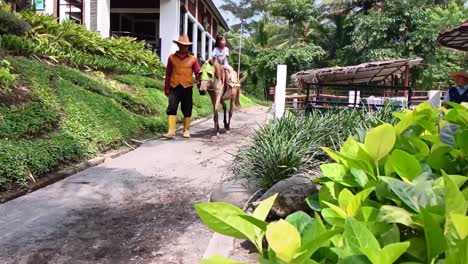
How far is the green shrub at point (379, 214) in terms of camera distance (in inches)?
36.7

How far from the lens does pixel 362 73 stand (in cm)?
1822

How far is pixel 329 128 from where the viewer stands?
17.3 feet

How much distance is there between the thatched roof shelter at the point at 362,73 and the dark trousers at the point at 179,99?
863cm

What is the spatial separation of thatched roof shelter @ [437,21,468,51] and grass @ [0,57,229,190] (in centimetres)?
547

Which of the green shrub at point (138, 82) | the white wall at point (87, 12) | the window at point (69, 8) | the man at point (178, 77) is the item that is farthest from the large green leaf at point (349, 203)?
the window at point (69, 8)

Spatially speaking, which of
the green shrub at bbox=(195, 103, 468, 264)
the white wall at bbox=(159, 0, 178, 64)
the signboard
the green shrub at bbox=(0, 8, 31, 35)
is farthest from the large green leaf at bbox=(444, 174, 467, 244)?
the white wall at bbox=(159, 0, 178, 64)

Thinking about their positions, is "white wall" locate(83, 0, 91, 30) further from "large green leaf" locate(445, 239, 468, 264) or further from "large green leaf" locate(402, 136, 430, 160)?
"large green leaf" locate(445, 239, 468, 264)

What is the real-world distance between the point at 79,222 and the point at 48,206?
0.62m

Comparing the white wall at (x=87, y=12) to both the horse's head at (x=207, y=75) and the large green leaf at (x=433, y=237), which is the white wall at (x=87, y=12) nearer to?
the horse's head at (x=207, y=75)

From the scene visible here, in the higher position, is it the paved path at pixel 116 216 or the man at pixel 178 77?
the man at pixel 178 77

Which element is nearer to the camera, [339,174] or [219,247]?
[339,174]

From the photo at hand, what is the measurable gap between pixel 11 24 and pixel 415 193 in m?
10.2

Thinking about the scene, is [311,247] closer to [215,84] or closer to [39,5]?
[215,84]

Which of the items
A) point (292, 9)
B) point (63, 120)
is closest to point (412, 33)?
point (292, 9)
